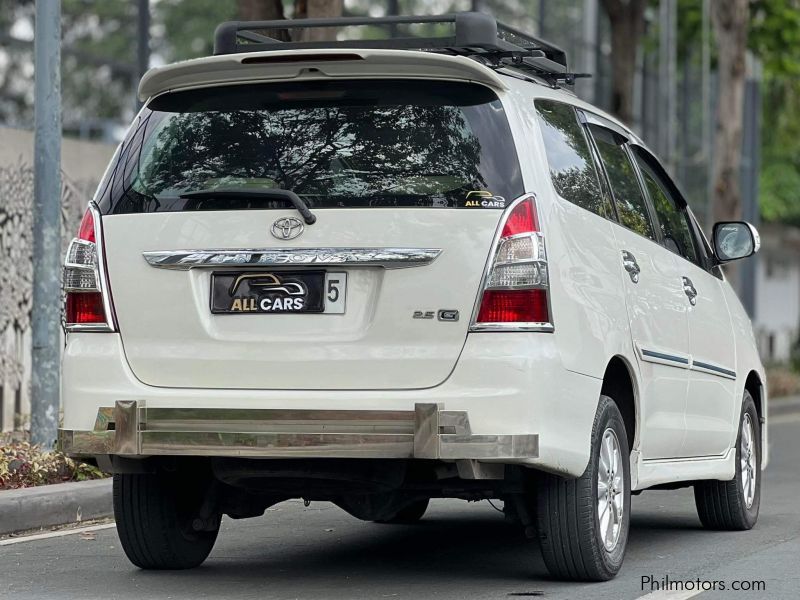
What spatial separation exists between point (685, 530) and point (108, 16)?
88.0 feet

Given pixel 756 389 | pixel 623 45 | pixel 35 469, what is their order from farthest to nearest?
1. pixel 623 45
2. pixel 35 469
3. pixel 756 389

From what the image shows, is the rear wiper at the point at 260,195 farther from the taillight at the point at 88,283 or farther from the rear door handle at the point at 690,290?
the rear door handle at the point at 690,290

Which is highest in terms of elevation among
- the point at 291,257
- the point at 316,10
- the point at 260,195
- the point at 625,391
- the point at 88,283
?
the point at 316,10

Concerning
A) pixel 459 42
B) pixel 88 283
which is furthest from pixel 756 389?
pixel 88 283

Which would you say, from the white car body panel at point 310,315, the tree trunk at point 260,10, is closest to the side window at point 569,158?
the white car body panel at point 310,315

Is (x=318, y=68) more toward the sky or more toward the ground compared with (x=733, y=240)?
more toward the sky

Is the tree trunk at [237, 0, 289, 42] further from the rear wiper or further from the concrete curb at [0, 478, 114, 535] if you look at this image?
Result: the rear wiper

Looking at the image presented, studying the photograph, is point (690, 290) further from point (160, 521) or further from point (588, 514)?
point (160, 521)

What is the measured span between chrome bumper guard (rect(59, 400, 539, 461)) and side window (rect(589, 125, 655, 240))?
5.49 feet

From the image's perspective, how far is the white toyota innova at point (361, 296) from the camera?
19.0 feet

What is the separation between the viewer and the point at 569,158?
21.5ft

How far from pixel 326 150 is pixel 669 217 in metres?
2.40

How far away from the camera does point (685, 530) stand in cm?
860

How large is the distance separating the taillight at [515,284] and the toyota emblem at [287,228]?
2.30 feet
